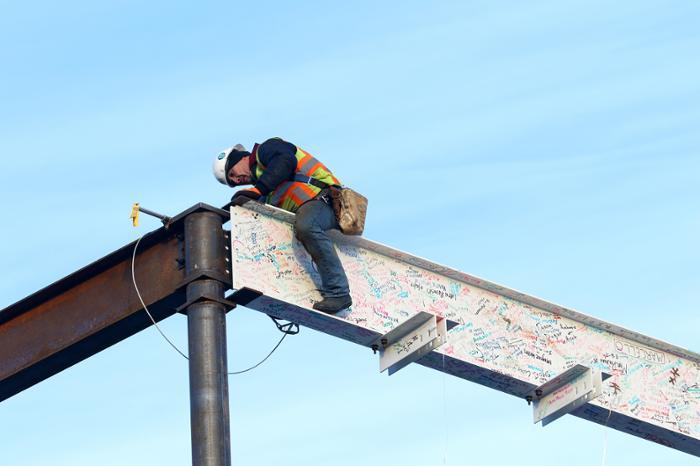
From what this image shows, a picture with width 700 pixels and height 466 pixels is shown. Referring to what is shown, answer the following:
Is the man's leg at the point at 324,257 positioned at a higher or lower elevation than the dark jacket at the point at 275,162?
lower

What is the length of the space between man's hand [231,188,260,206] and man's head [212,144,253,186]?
367 mm

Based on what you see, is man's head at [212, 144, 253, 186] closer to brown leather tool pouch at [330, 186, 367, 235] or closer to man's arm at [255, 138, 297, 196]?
man's arm at [255, 138, 297, 196]

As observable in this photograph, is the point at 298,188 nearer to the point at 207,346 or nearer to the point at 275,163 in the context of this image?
the point at 275,163

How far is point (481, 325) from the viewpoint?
501 inches

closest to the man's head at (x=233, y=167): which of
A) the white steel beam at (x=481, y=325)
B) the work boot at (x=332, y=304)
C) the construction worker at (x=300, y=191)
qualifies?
the construction worker at (x=300, y=191)

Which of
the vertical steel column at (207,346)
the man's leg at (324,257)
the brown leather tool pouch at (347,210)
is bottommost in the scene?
the vertical steel column at (207,346)

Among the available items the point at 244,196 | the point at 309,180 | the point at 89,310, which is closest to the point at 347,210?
the point at 309,180

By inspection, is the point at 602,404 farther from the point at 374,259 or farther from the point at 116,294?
the point at 116,294

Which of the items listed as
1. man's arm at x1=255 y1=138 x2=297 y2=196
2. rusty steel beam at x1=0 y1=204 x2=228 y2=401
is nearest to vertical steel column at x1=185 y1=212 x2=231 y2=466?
rusty steel beam at x1=0 y1=204 x2=228 y2=401

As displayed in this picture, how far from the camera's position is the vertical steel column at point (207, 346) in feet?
34.2

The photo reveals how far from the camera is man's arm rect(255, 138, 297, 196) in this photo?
11.8m

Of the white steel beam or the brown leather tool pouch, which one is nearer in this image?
the white steel beam

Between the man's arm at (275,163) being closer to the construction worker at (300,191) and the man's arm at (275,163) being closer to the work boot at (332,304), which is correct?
the construction worker at (300,191)

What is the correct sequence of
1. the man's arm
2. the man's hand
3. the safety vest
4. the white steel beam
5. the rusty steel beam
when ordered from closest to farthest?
the rusty steel beam < the man's hand < the white steel beam < the man's arm < the safety vest
